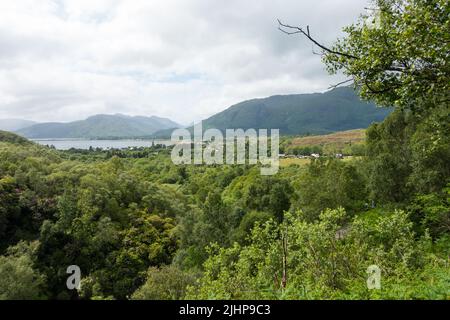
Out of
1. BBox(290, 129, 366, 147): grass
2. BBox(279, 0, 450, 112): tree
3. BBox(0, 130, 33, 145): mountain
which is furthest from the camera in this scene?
BBox(290, 129, 366, 147): grass

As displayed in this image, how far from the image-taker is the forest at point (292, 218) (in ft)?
23.7

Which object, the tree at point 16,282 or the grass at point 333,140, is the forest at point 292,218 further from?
the grass at point 333,140

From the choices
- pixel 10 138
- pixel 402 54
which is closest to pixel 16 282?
pixel 402 54

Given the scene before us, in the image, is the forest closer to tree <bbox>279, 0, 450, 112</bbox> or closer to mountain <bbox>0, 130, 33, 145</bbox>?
tree <bbox>279, 0, 450, 112</bbox>

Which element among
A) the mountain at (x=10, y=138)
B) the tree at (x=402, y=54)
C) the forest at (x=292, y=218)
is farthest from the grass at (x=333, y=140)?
the tree at (x=402, y=54)

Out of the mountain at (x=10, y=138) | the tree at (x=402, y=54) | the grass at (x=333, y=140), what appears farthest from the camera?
the grass at (x=333, y=140)

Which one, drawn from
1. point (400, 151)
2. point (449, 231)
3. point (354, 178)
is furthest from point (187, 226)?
point (449, 231)

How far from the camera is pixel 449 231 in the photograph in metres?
18.8

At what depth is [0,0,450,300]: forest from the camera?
7211mm

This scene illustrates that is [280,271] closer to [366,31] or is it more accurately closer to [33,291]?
[366,31]

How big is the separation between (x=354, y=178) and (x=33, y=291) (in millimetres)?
30972

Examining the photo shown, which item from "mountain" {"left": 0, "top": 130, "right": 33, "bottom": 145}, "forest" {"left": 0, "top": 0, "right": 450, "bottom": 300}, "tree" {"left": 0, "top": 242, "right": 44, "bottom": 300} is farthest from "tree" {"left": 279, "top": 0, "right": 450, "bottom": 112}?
"mountain" {"left": 0, "top": 130, "right": 33, "bottom": 145}

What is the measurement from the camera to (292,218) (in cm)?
1204

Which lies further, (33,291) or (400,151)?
(33,291)
